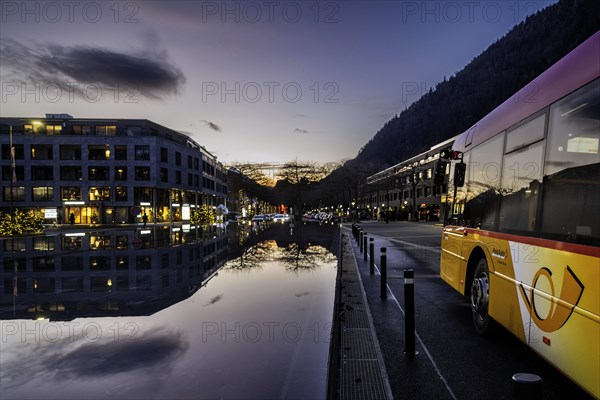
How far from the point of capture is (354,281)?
10938 millimetres

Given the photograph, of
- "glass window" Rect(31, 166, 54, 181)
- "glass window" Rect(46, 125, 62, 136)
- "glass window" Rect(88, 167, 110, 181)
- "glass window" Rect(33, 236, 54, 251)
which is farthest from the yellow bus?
"glass window" Rect(46, 125, 62, 136)

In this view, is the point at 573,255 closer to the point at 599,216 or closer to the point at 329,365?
the point at 599,216

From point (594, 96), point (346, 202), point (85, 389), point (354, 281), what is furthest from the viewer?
point (346, 202)

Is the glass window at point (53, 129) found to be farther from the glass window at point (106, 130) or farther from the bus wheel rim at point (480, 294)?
the bus wheel rim at point (480, 294)

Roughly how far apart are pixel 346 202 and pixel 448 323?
8075 cm

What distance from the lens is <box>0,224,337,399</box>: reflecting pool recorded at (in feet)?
14.9

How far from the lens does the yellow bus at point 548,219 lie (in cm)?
350

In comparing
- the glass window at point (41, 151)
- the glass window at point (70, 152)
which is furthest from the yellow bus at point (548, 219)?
the glass window at point (41, 151)

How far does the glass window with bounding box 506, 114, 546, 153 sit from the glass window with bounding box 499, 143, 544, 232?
0.09m

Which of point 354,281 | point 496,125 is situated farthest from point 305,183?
point 496,125

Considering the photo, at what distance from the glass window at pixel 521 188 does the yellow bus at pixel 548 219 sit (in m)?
0.01

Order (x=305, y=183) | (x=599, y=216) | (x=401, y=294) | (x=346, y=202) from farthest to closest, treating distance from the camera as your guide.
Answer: (x=346, y=202) → (x=305, y=183) → (x=401, y=294) → (x=599, y=216)

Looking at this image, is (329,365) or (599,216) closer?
(599,216)

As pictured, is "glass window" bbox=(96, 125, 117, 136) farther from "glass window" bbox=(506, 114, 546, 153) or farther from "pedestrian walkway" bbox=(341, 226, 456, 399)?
"glass window" bbox=(506, 114, 546, 153)
